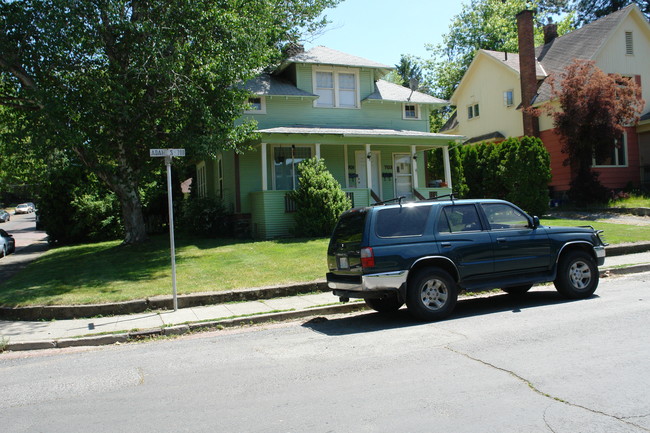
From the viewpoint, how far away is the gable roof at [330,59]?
2191cm

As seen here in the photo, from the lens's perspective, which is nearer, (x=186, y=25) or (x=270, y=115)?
(x=186, y=25)

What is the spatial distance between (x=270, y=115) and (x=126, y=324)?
14.2 m

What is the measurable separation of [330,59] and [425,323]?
17240mm

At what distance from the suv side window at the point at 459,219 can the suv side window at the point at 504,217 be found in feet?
0.86

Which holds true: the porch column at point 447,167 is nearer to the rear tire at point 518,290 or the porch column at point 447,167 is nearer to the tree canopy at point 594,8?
the rear tire at point 518,290

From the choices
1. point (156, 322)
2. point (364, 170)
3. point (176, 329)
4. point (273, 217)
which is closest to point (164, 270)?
point (156, 322)

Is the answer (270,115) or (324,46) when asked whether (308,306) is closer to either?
(270,115)

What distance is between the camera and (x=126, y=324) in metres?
8.61

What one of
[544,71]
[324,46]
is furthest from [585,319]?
[544,71]

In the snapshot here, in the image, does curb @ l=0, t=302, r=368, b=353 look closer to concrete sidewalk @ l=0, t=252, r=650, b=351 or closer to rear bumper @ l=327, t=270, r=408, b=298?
concrete sidewalk @ l=0, t=252, r=650, b=351

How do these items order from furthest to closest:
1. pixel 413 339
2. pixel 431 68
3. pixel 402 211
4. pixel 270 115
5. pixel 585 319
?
pixel 431 68 → pixel 270 115 → pixel 402 211 → pixel 585 319 → pixel 413 339

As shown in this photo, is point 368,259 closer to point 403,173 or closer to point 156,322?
point 156,322

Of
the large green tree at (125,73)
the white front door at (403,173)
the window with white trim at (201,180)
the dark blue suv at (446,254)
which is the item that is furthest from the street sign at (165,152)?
the window with white trim at (201,180)

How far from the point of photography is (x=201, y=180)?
1118 inches
